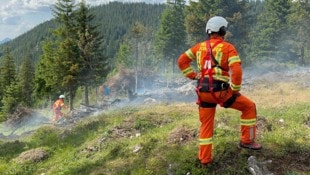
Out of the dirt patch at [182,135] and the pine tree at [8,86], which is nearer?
the dirt patch at [182,135]

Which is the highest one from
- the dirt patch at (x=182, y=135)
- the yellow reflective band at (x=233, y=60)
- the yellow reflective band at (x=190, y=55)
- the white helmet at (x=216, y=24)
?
the white helmet at (x=216, y=24)

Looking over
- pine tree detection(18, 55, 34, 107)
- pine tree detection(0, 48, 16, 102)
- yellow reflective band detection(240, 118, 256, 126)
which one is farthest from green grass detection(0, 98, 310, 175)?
pine tree detection(18, 55, 34, 107)

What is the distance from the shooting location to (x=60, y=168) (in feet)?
37.5

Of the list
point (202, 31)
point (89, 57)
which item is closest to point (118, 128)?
point (89, 57)

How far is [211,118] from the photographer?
784cm

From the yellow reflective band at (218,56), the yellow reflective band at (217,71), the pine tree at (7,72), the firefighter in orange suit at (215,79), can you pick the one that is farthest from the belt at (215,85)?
the pine tree at (7,72)

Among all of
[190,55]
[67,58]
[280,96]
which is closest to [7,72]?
[67,58]

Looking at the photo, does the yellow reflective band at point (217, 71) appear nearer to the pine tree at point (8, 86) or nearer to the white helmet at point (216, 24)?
the white helmet at point (216, 24)

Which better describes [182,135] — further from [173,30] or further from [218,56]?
[173,30]

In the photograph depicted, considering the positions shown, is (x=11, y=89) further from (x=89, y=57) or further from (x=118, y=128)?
(x=118, y=128)

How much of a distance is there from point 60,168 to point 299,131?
6.98 meters

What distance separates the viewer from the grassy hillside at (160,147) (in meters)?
8.40

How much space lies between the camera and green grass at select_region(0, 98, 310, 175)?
839 cm

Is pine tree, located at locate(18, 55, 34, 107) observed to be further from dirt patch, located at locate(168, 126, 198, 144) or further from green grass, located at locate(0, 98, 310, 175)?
dirt patch, located at locate(168, 126, 198, 144)
